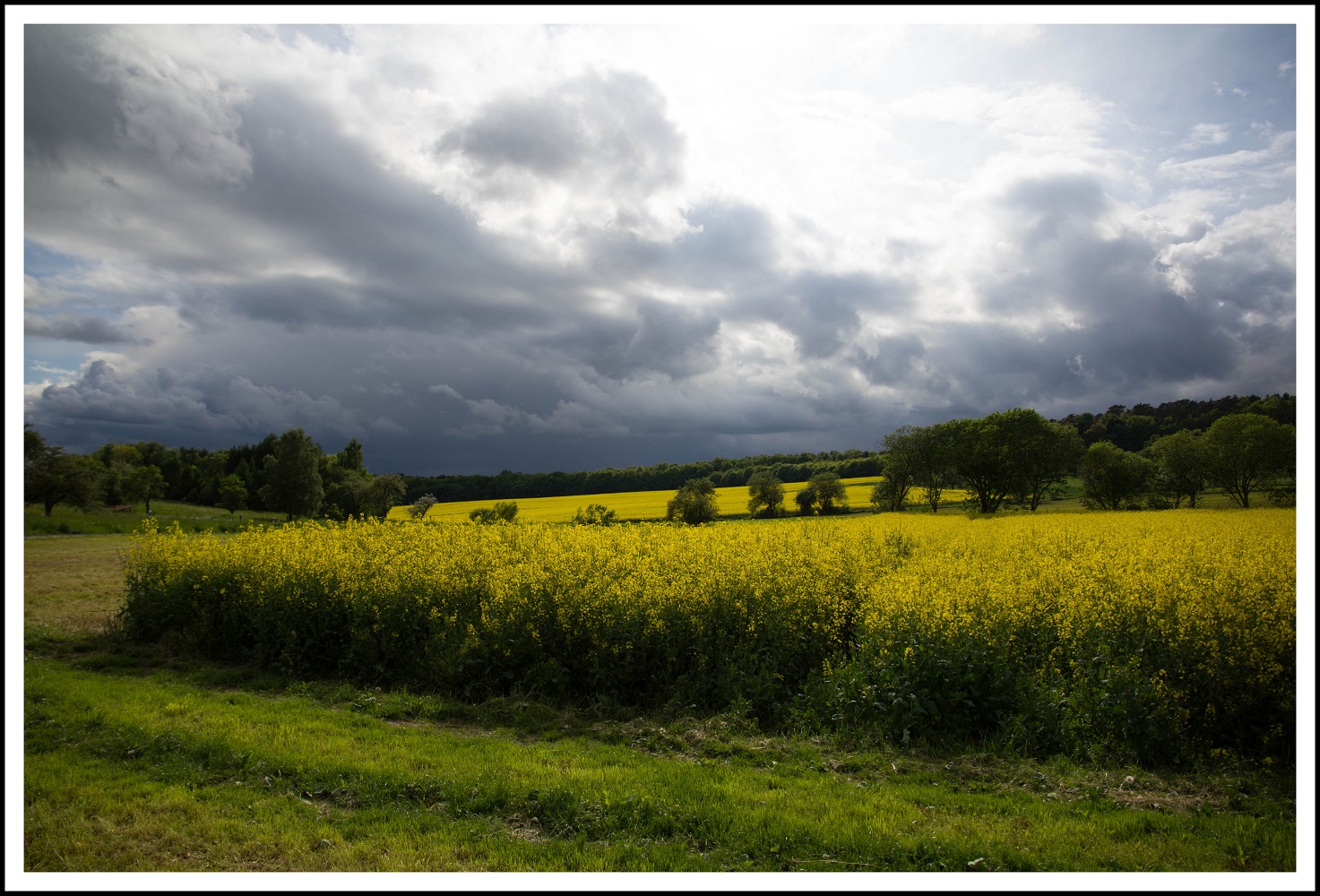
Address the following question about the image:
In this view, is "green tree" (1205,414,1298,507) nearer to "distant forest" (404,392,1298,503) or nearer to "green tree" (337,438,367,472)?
"distant forest" (404,392,1298,503)

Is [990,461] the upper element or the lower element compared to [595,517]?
upper

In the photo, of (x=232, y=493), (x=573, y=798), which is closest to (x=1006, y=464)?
(x=573, y=798)

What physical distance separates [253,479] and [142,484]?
55.6 feet

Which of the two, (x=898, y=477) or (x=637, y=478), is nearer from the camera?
(x=637, y=478)

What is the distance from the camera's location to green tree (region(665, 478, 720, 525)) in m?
27.5

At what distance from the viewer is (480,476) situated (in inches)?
1588

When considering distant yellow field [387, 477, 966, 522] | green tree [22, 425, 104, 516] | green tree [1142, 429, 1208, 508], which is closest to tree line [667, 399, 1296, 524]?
green tree [1142, 429, 1208, 508]

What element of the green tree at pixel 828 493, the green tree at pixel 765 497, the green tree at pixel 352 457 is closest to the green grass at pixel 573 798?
the green tree at pixel 765 497

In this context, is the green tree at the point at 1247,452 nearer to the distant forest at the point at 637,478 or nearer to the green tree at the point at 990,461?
the distant forest at the point at 637,478

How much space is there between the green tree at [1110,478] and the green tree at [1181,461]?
1254cm

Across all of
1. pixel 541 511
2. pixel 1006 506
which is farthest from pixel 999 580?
pixel 1006 506

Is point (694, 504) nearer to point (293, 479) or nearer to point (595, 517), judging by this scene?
point (595, 517)

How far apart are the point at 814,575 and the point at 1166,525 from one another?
34.0 feet

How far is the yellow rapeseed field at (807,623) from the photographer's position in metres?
6.32
